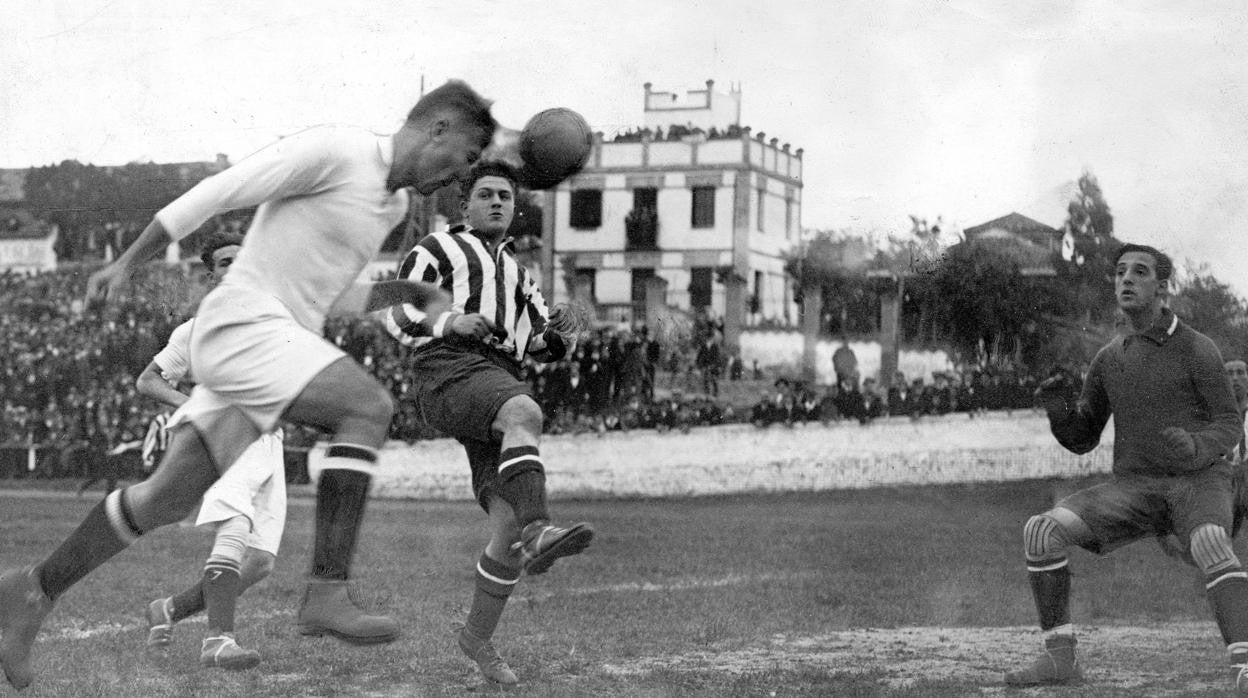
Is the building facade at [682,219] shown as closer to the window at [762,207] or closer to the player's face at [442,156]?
the window at [762,207]

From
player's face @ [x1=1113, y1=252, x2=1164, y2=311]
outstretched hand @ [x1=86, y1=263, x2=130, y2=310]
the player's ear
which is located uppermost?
the player's ear

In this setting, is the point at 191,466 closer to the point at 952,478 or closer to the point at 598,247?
the point at 598,247

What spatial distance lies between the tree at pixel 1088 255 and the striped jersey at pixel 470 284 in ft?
26.1

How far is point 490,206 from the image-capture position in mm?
5855

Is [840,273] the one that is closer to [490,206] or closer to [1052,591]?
[1052,591]

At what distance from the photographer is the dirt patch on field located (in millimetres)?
6082

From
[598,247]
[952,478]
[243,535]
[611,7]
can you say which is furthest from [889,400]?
[243,535]

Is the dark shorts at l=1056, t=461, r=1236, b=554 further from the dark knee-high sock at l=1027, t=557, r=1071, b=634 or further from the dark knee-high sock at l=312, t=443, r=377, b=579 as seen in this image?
the dark knee-high sock at l=312, t=443, r=377, b=579

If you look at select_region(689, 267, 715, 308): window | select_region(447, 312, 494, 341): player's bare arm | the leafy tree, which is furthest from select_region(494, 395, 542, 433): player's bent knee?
select_region(689, 267, 715, 308): window

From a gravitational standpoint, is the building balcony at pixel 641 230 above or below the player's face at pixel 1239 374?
above

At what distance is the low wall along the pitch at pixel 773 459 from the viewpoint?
49.6ft

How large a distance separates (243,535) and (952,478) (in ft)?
34.3

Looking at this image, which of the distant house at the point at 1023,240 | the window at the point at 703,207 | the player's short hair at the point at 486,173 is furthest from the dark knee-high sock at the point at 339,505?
the window at the point at 703,207

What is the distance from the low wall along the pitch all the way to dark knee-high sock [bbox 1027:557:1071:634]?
29.0 feet
